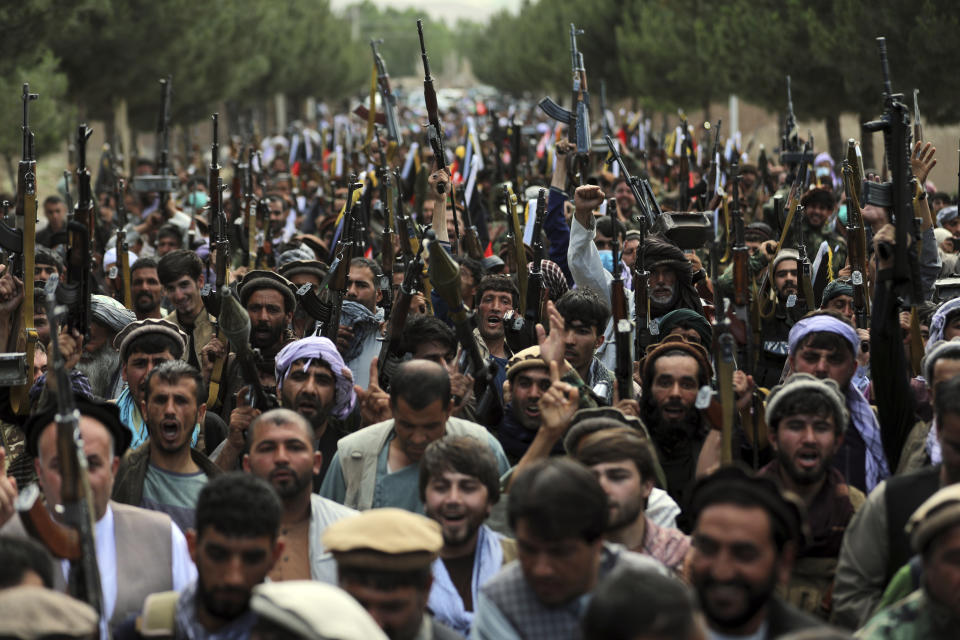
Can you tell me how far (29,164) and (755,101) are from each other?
2102 cm

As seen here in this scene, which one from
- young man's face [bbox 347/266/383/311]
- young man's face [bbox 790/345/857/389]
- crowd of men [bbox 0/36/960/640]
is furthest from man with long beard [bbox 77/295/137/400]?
young man's face [bbox 790/345/857/389]

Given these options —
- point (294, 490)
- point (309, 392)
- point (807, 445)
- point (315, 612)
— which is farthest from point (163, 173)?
point (315, 612)

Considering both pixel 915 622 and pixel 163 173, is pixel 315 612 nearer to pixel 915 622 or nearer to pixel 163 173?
pixel 915 622

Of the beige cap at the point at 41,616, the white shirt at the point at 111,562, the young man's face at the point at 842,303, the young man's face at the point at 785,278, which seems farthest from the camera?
the young man's face at the point at 785,278

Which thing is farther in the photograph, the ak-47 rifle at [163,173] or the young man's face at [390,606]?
the ak-47 rifle at [163,173]

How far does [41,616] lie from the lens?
351 centimetres

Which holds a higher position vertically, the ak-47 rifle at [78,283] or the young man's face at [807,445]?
the ak-47 rifle at [78,283]

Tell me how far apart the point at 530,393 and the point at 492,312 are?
1663mm

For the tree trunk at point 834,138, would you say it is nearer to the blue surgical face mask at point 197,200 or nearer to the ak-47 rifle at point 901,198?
the blue surgical face mask at point 197,200

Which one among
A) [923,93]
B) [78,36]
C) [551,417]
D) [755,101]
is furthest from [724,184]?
[78,36]

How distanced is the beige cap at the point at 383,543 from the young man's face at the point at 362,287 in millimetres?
4175

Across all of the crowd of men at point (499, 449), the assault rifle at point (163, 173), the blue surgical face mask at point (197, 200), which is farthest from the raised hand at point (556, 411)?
the blue surgical face mask at point (197, 200)

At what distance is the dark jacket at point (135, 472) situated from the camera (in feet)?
17.4

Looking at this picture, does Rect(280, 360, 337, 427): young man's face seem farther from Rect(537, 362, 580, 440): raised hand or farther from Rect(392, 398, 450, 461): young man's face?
Rect(537, 362, 580, 440): raised hand
